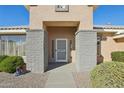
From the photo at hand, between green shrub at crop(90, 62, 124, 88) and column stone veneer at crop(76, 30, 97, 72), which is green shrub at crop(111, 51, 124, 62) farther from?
green shrub at crop(90, 62, 124, 88)

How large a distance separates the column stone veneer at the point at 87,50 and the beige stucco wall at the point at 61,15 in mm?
590

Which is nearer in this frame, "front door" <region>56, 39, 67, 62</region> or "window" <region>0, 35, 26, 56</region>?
"window" <region>0, 35, 26, 56</region>

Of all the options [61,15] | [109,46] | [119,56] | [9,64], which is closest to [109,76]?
[9,64]

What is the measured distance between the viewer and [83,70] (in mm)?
13609

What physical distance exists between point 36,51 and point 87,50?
330cm

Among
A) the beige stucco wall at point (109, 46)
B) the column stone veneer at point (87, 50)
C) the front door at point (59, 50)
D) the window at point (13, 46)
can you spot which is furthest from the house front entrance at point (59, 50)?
the column stone veneer at point (87, 50)

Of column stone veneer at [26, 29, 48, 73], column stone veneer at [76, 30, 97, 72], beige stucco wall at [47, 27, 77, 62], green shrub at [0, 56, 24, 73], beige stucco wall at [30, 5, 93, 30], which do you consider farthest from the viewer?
beige stucco wall at [47, 27, 77, 62]

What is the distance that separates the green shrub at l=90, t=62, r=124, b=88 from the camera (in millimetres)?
5637

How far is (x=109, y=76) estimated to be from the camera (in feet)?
19.1

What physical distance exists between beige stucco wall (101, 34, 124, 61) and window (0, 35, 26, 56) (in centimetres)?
710

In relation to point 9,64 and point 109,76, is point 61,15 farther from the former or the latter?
point 109,76

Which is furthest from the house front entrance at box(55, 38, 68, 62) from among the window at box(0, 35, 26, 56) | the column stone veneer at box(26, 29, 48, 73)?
the column stone veneer at box(26, 29, 48, 73)
